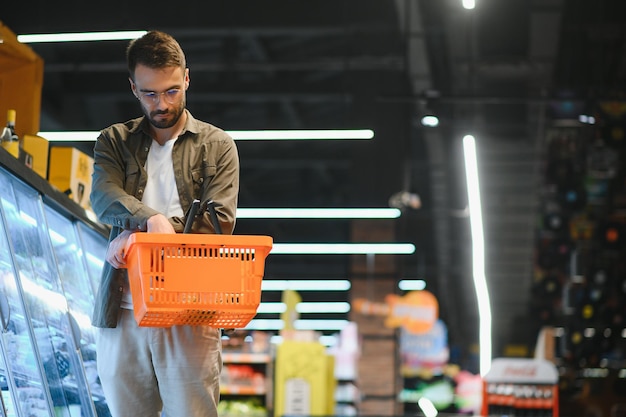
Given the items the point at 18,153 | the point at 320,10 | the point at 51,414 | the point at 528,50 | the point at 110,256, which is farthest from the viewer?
the point at 528,50

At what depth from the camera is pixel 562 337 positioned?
2030cm

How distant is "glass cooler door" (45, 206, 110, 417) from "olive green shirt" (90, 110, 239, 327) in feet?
5.45

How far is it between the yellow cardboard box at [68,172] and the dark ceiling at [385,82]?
12.0ft

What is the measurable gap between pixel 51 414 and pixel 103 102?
12.0m

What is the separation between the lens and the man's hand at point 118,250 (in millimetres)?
2725

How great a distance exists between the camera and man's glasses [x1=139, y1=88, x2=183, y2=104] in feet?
9.26

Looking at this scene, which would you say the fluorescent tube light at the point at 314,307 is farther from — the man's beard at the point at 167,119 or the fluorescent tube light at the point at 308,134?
the man's beard at the point at 167,119

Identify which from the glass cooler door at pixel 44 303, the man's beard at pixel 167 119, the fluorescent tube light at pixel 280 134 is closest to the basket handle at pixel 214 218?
the man's beard at pixel 167 119

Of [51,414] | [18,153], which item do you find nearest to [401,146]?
[18,153]

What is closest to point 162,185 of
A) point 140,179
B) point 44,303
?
point 140,179

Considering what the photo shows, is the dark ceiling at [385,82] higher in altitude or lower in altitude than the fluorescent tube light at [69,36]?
higher

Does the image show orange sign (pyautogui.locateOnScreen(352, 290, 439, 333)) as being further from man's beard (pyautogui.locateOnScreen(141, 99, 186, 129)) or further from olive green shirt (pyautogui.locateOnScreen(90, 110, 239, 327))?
man's beard (pyautogui.locateOnScreen(141, 99, 186, 129))

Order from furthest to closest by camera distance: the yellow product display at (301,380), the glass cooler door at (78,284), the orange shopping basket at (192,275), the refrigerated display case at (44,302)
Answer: the yellow product display at (301,380)
the glass cooler door at (78,284)
the refrigerated display case at (44,302)
the orange shopping basket at (192,275)

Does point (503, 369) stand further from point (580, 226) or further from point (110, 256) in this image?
point (110, 256)
